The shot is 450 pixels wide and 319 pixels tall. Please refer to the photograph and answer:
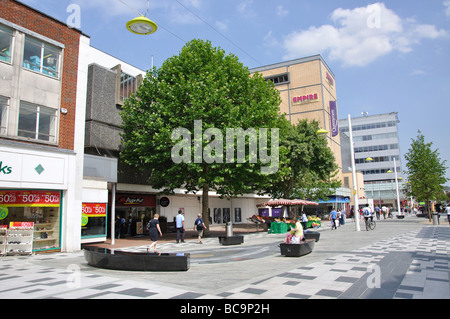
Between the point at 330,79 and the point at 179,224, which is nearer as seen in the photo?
the point at 179,224

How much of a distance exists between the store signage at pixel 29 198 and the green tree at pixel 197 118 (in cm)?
582

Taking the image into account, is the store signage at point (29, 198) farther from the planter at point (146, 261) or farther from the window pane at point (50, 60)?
the planter at point (146, 261)

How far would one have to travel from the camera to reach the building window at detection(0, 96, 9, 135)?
14120mm

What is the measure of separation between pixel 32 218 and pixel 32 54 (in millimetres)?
7871

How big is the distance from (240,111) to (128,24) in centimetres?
1037

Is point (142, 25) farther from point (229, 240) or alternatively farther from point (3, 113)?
point (229, 240)

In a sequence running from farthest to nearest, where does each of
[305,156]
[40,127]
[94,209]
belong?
[305,156] → [94,209] → [40,127]

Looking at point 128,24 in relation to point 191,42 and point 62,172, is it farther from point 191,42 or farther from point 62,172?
point 191,42

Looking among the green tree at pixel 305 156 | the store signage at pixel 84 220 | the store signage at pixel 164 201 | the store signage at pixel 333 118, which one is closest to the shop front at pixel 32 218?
the store signage at pixel 84 220

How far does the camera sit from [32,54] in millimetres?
15539

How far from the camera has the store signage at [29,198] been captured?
1447 cm

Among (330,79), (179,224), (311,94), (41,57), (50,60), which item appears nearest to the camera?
(41,57)

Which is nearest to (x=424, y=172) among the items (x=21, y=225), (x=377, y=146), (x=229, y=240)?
(x=229, y=240)
